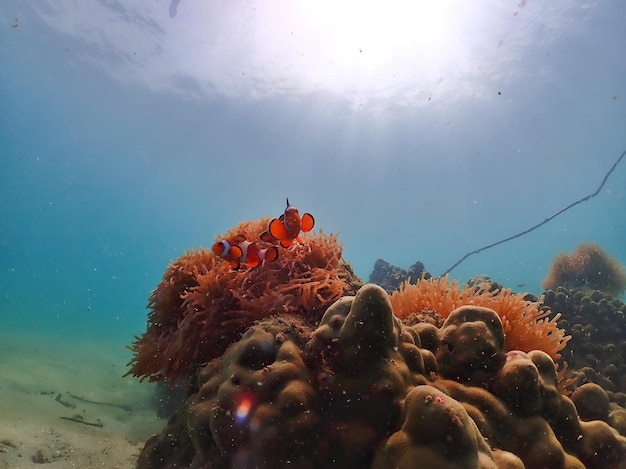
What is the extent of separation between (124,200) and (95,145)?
3208 cm

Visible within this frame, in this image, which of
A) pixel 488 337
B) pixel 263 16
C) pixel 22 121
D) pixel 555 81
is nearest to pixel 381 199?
pixel 555 81

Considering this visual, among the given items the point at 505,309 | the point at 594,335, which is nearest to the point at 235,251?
the point at 505,309

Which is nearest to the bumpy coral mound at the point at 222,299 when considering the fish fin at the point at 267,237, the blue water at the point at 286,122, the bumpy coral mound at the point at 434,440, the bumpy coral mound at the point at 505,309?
the fish fin at the point at 267,237

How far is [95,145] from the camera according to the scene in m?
57.1

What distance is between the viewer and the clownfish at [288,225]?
3429 millimetres

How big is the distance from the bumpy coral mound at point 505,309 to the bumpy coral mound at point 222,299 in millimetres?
671

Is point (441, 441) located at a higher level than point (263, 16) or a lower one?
lower

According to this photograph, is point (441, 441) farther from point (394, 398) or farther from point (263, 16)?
point (263, 16)

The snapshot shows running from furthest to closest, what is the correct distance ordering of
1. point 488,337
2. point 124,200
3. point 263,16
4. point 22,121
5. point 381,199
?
point 124,200 < point 381,199 < point 22,121 < point 263,16 < point 488,337

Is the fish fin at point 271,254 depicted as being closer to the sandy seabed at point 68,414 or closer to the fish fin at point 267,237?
the fish fin at point 267,237

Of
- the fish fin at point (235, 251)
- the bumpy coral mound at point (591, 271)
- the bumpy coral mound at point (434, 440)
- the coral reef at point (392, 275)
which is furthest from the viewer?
the coral reef at point (392, 275)

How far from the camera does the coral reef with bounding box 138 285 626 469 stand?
204cm

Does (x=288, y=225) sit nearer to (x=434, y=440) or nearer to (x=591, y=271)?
(x=434, y=440)

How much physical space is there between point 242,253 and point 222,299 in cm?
50
